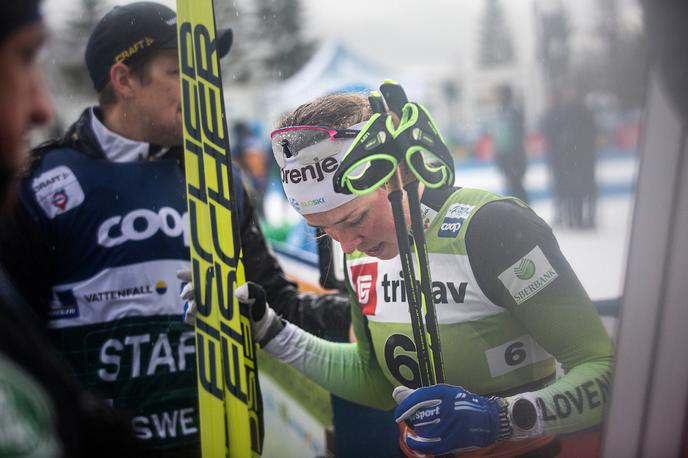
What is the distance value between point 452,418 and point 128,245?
0.97 metres

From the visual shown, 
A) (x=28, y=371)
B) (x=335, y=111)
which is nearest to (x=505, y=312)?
Answer: (x=335, y=111)

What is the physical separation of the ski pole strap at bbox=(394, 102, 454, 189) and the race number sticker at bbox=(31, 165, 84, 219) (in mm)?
914

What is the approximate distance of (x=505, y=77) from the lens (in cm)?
155

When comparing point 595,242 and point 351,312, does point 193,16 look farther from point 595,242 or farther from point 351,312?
point 595,242

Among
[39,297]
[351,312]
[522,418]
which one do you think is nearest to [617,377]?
[522,418]

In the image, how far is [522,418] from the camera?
1.44 meters

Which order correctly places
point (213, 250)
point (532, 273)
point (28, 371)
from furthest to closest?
point (213, 250)
point (532, 273)
point (28, 371)

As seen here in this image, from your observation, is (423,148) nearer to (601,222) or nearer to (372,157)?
(372,157)

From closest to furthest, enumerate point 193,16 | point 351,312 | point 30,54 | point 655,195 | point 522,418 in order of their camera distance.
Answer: point 30,54 → point 655,195 → point 522,418 → point 193,16 → point 351,312

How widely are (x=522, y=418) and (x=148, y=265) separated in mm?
1038

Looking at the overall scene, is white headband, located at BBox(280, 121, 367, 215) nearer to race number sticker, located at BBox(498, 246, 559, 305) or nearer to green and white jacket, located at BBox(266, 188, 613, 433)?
green and white jacket, located at BBox(266, 188, 613, 433)

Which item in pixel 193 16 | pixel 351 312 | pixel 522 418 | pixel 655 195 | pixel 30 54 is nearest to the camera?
pixel 30 54

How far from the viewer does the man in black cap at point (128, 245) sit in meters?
1.86

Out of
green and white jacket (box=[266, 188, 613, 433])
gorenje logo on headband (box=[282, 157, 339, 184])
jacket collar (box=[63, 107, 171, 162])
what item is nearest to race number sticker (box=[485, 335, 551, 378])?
green and white jacket (box=[266, 188, 613, 433])
